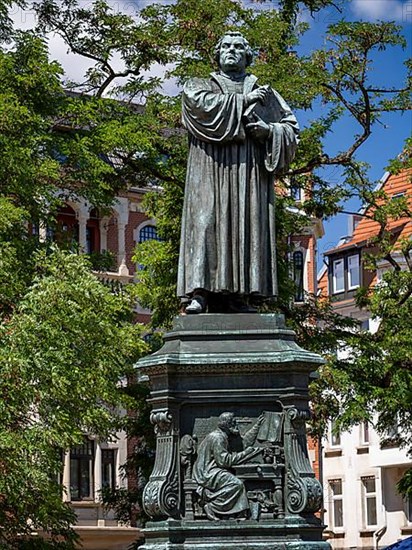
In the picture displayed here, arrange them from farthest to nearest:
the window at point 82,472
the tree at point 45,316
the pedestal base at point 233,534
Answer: the window at point 82,472 < the tree at point 45,316 < the pedestal base at point 233,534

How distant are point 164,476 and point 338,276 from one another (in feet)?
148

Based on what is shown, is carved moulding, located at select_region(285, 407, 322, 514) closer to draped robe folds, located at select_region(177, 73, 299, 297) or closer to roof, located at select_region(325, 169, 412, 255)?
draped robe folds, located at select_region(177, 73, 299, 297)

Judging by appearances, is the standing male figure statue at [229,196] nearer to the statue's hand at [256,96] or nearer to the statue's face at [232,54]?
the statue's hand at [256,96]

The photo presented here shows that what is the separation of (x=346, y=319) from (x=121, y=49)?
635 cm

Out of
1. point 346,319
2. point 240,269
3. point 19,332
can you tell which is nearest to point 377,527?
point 346,319

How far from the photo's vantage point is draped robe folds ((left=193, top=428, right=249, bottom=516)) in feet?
40.3

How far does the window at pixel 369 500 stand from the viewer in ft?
173

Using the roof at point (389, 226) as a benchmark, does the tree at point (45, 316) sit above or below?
below

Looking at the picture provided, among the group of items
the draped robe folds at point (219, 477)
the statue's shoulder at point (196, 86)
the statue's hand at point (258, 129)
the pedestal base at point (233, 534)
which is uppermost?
the statue's shoulder at point (196, 86)

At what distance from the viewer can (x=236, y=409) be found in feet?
41.3

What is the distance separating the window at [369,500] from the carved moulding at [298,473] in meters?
40.6

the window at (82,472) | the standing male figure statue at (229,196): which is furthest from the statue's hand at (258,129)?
the window at (82,472)

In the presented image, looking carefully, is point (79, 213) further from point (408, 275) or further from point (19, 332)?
point (19, 332)

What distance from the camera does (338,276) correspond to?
57188 mm
